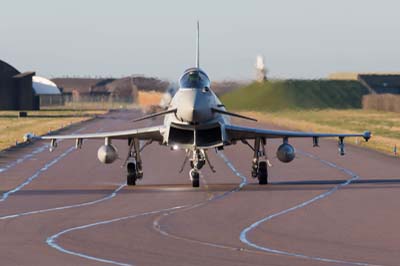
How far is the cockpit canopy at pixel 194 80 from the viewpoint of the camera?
30578mm

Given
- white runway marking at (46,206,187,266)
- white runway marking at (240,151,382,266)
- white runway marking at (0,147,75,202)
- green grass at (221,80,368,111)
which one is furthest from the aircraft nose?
green grass at (221,80,368,111)

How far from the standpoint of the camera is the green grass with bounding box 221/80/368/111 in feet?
295

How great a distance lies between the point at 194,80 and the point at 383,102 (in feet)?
321

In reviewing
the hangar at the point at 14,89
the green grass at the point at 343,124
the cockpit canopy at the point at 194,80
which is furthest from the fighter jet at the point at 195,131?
the hangar at the point at 14,89

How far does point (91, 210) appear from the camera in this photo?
83.6ft

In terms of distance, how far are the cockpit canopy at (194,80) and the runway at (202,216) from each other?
3.02 meters

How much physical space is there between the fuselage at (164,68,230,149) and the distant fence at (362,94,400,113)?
92993mm

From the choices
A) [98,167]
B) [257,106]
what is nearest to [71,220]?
[98,167]

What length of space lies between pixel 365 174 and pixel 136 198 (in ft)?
38.1

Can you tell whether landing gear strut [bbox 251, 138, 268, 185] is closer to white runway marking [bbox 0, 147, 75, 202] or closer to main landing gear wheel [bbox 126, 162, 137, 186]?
main landing gear wheel [bbox 126, 162, 137, 186]

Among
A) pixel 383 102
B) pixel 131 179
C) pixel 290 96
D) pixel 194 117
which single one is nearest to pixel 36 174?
pixel 131 179

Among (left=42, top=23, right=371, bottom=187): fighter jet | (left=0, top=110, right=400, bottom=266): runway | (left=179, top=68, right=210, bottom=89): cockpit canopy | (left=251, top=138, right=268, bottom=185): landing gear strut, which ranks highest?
(left=179, top=68, right=210, bottom=89): cockpit canopy

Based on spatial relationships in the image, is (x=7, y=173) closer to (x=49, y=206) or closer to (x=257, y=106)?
(x=49, y=206)

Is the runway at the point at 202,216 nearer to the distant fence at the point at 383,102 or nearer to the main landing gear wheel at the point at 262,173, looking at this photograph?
the main landing gear wheel at the point at 262,173
